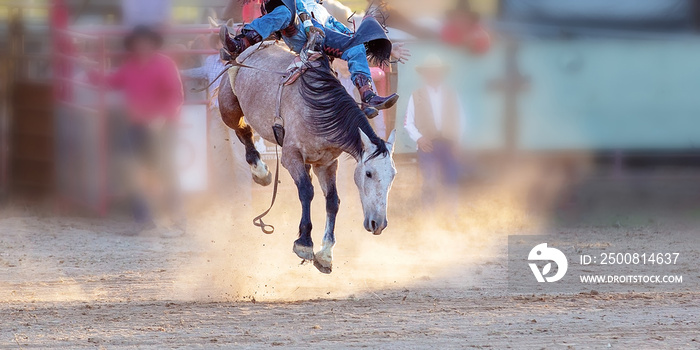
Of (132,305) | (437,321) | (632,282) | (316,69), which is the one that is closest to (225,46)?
(316,69)

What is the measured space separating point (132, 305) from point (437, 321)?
216 cm

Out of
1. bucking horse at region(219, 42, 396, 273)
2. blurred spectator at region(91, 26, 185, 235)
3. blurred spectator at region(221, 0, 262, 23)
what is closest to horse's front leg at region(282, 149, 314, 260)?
bucking horse at region(219, 42, 396, 273)

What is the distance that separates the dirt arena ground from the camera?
591cm

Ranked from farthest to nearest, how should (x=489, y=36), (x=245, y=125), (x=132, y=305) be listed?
(x=489, y=36) → (x=245, y=125) → (x=132, y=305)

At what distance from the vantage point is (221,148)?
10.5 m

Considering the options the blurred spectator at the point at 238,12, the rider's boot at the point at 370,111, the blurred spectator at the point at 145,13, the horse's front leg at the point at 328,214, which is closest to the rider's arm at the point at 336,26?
the rider's boot at the point at 370,111

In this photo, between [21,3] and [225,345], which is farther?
[21,3]

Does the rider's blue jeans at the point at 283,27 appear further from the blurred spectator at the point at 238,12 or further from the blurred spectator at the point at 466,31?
the blurred spectator at the point at 466,31

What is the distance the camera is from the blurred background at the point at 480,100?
10484mm

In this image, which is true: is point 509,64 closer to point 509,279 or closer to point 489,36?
point 489,36

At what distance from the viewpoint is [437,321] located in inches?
250

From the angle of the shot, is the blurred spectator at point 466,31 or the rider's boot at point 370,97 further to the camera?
the blurred spectator at point 466,31

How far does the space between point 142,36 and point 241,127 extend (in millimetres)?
2767

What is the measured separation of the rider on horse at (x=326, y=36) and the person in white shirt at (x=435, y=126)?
3512 mm
